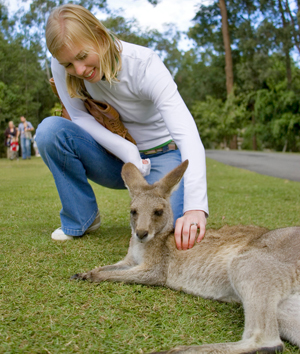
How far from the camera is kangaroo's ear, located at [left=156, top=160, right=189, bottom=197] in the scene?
275 centimetres

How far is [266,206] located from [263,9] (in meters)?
24.7

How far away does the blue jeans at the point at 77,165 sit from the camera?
3.50m

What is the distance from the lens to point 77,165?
12.0 feet

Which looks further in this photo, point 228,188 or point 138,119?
point 228,188

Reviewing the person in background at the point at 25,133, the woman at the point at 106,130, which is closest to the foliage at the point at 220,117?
the person in background at the point at 25,133

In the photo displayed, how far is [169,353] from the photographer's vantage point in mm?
1707

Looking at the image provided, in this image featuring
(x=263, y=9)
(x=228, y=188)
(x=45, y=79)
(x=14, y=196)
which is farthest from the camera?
(x=45, y=79)

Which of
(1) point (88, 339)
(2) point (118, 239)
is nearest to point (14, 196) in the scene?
(2) point (118, 239)

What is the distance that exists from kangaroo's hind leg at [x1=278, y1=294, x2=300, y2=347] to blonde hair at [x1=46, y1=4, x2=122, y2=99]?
2.05 metres

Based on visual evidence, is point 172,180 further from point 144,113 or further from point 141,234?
point 144,113

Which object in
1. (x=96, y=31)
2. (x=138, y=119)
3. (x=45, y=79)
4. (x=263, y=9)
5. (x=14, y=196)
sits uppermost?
(x=263, y=9)

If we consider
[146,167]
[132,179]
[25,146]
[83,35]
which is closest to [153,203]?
[132,179]

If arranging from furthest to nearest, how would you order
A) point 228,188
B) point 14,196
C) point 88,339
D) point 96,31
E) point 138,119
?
point 228,188
point 14,196
point 138,119
point 96,31
point 88,339

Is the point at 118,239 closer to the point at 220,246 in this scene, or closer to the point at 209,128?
the point at 220,246
